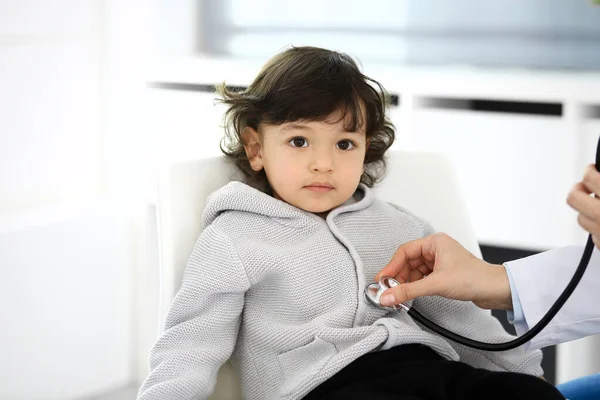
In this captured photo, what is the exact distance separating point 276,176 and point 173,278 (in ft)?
0.74

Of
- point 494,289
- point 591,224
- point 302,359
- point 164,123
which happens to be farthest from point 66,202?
point 591,224

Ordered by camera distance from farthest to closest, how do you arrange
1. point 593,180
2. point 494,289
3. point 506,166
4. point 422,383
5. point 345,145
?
point 506,166 → point 345,145 → point 494,289 → point 422,383 → point 593,180

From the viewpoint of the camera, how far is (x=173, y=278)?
1.33 metres

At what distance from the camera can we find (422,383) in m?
1.18

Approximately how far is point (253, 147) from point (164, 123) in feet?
4.02

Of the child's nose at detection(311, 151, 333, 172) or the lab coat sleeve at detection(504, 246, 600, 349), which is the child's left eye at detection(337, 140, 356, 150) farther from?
the lab coat sleeve at detection(504, 246, 600, 349)

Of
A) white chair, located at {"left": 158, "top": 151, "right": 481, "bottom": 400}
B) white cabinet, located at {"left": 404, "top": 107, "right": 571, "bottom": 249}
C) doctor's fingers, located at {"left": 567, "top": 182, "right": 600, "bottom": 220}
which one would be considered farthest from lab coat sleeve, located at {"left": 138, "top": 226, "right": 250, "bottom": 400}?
white cabinet, located at {"left": 404, "top": 107, "right": 571, "bottom": 249}

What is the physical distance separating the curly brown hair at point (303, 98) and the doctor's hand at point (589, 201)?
41cm

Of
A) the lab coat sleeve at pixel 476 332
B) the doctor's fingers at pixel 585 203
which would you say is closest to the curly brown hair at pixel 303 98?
the lab coat sleeve at pixel 476 332

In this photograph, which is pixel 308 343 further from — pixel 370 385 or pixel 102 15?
pixel 102 15

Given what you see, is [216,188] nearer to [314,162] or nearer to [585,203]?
[314,162]

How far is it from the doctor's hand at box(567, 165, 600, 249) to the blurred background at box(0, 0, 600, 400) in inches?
39.5

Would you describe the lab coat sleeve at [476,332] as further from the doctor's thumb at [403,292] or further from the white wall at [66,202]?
the white wall at [66,202]

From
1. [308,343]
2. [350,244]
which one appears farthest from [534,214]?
[308,343]
